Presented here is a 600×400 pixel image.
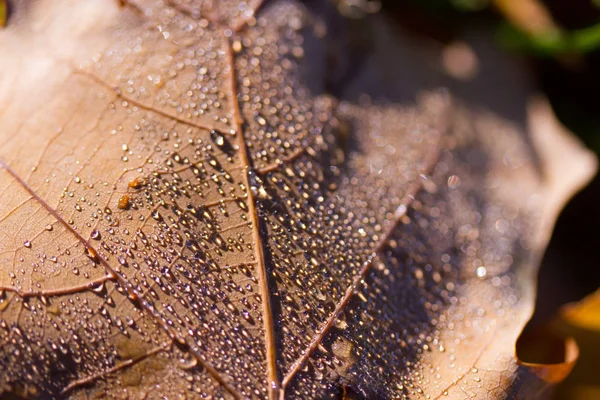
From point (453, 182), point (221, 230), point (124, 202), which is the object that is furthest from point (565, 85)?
point (124, 202)

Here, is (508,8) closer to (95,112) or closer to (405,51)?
(405,51)

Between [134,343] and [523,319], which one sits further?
[523,319]

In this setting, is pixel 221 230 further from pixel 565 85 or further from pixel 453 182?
pixel 565 85

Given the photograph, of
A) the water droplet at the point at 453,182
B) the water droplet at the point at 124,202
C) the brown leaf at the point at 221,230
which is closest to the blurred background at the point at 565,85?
the brown leaf at the point at 221,230

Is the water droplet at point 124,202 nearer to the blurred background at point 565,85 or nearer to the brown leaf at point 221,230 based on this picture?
the brown leaf at point 221,230

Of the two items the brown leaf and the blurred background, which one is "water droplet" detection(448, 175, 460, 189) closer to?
the brown leaf

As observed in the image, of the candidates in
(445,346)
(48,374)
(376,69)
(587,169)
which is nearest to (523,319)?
(445,346)
